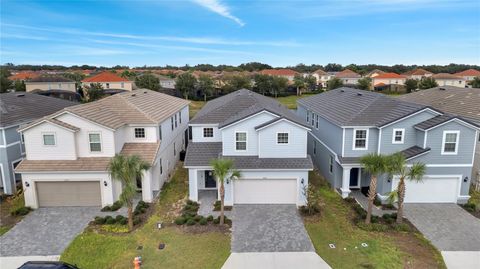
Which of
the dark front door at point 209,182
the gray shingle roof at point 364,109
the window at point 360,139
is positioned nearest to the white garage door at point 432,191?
the window at point 360,139

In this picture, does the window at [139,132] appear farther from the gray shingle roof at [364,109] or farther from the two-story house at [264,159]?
the gray shingle roof at [364,109]

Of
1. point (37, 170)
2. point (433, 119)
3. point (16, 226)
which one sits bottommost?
point (16, 226)

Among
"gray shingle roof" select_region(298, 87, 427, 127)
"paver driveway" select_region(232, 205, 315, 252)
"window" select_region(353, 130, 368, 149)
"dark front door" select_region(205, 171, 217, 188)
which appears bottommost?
"paver driveway" select_region(232, 205, 315, 252)

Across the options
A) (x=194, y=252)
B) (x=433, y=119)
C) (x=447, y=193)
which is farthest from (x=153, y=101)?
(x=447, y=193)

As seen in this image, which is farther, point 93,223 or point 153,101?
point 153,101

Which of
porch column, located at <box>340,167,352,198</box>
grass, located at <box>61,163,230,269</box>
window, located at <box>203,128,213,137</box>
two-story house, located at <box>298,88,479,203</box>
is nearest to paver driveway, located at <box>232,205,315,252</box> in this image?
grass, located at <box>61,163,230,269</box>

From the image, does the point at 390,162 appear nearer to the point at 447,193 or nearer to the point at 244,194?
the point at 447,193

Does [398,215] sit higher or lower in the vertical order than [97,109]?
lower

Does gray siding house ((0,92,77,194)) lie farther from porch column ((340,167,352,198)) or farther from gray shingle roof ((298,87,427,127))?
porch column ((340,167,352,198))
